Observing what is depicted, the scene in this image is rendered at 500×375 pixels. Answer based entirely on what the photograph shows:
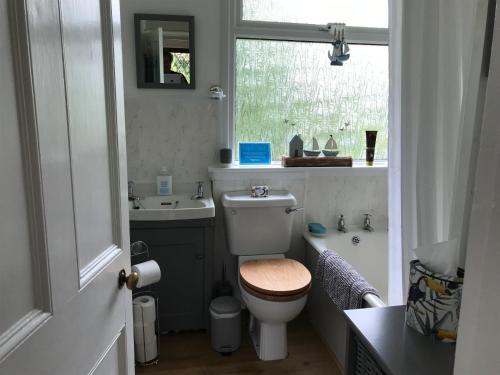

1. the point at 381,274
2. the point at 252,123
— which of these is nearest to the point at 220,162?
the point at 252,123

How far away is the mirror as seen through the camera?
2.22 meters

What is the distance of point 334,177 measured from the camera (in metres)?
2.53

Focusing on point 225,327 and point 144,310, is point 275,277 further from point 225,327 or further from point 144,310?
point 144,310

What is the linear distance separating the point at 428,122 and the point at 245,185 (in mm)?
1437

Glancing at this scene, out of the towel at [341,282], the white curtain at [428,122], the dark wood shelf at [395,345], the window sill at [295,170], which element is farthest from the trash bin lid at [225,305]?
the dark wood shelf at [395,345]

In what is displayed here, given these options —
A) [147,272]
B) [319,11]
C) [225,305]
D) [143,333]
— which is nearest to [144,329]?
[143,333]

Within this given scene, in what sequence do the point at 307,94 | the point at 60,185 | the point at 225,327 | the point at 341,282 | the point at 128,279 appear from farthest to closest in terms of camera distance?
the point at 307,94 < the point at 225,327 < the point at 341,282 < the point at 128,279 < the point at 60,185

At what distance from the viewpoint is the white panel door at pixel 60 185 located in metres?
0.57

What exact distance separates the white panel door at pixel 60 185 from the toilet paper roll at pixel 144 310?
1013 millimetres

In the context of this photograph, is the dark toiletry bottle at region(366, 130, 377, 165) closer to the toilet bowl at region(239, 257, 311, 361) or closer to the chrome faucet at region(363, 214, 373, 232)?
the chrome faucet at region(363, 214, 373, 232)

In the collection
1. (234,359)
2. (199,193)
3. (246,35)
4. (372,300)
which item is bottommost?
(234,359)

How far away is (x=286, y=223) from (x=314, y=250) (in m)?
0.24

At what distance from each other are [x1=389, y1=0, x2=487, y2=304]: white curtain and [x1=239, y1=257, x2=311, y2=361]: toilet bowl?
0.74 meters

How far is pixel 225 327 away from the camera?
212 centimetres
